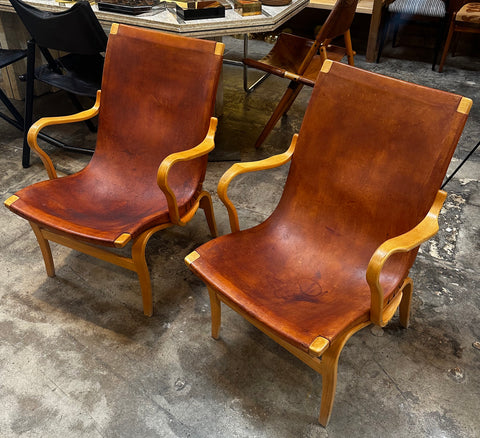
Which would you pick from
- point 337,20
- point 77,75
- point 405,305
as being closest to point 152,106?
point 77,75

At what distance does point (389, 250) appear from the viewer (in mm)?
1401

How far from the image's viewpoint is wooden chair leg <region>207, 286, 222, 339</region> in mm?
1856

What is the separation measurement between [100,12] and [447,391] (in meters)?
2.64

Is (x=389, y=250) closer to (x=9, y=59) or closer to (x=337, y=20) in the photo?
(x=337, y=20)

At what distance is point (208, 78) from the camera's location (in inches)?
82.1

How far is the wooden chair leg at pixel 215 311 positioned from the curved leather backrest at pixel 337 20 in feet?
5.75

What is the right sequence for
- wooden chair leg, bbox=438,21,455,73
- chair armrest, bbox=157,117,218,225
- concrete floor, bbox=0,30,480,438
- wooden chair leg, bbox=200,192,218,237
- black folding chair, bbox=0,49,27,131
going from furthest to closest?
wooden chair leg, bbox=438,21,455,73 < black folding chair, bbox=0,49,27,131 < wooden chair leg, bbox=200,192,218,237 < chair armrest, bbox=157,117,218,225 < concrete floor, bbox=0,30,480,438

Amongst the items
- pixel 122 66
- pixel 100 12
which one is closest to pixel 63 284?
pixel 122 66

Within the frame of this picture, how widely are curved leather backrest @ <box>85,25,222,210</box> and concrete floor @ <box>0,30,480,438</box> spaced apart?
0.42 metres

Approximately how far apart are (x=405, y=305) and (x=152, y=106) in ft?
4.64

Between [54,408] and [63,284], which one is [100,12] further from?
[54,408]

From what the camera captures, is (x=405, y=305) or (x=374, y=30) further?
(x=374, y=30)

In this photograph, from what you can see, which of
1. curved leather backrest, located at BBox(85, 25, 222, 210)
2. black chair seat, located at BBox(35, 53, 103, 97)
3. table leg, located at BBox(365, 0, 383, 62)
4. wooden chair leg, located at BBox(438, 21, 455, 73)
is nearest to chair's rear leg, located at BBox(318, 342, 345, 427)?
curved leather backrest, located at BBox(85, 25, 222, 210)

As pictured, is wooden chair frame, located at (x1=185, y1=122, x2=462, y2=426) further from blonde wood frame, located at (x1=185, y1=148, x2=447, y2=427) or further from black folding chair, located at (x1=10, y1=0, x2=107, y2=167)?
black folding chair, located at (x1=10, y1=0, x2=107, y2=167)
